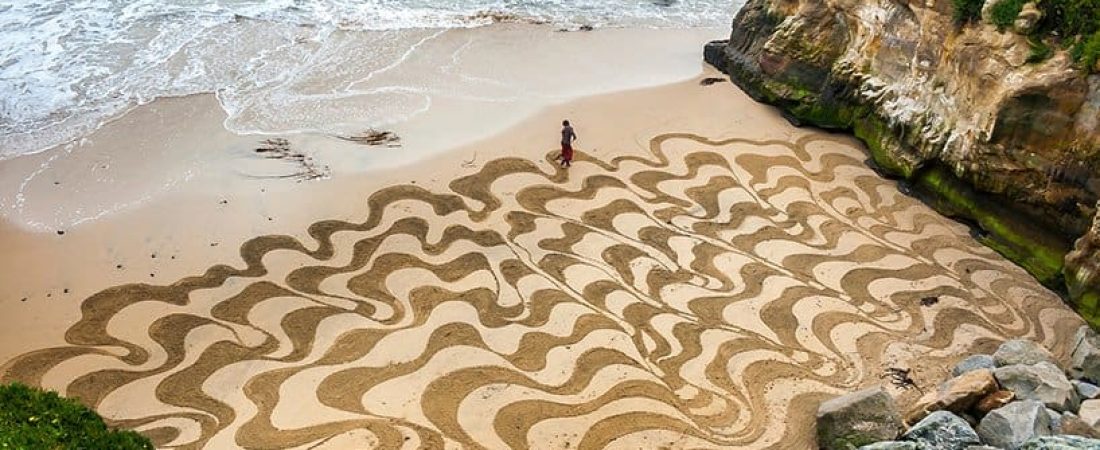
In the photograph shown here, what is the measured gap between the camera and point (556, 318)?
1727 cm

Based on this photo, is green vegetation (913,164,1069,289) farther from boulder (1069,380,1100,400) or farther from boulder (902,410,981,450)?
boulder (902,410,981,450)

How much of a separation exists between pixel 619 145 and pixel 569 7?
1245 cm

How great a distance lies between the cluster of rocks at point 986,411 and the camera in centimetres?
1291

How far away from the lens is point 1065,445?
1163 cm

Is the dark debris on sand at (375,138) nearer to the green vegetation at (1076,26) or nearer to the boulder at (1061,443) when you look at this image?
the green vegetation at (1076,26)

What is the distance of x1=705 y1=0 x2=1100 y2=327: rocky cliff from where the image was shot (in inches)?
707

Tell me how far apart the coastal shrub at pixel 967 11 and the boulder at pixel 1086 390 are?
9.03m

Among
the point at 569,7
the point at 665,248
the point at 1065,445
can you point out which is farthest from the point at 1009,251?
the point at 569,7

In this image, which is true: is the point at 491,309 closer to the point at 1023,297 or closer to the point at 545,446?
the point at 545,446

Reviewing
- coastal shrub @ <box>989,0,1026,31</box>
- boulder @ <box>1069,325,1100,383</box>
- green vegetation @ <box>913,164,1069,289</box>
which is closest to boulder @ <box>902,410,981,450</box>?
boulder @ <box>1069,325,1100,383</box>

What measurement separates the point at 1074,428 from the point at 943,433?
75.9 inches

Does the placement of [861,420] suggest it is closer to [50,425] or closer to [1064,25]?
[1064,25]

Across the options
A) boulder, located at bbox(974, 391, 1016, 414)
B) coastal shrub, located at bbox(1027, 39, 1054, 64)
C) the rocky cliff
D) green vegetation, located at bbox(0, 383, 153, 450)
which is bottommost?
boulder, located at bbox(974, 391, 1016, 414)

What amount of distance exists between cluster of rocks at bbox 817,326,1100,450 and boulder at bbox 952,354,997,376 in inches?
0.7
